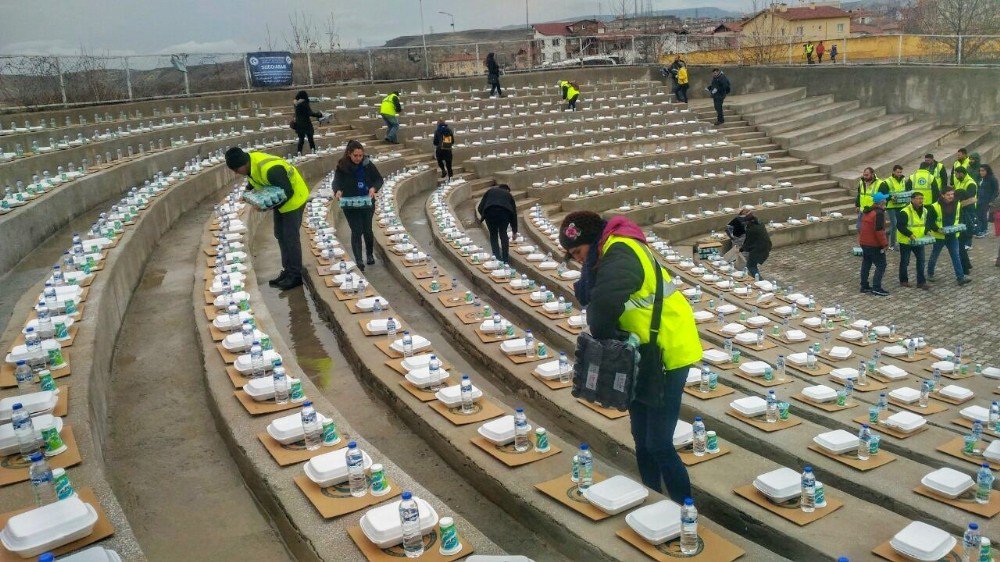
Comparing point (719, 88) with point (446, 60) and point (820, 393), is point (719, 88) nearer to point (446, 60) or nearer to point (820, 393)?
point (446, 60)

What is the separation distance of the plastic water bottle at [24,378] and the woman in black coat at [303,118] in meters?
10.5

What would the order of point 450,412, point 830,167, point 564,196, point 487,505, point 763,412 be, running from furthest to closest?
point 830,167 → point 564,196 → point 763,412 → point 450,412 → point 487,505

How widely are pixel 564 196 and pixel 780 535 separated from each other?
42.9ft

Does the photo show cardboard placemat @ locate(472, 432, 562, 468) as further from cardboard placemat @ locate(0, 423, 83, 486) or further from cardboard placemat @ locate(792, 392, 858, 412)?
cardboard placemat @ locate(792, 392, 858, 412)

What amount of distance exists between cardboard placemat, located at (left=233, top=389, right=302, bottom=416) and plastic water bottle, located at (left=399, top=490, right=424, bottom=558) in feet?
5.61

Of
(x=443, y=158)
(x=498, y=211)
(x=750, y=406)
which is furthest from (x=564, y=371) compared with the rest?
(x=443, y=158)

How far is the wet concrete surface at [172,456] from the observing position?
3766mm

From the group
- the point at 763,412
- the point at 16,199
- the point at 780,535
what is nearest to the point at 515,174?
the point at 16,199

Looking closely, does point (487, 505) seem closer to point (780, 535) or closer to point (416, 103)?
point (780, 535)

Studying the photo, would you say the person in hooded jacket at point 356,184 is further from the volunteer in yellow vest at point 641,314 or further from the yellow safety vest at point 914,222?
the yellow safety vest at point 914,222

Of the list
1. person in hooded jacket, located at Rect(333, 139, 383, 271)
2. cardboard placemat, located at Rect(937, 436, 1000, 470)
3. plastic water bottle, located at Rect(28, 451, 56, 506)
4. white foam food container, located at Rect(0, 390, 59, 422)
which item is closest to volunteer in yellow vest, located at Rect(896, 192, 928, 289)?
cardboard placemat, located at Rect(937, 436, 1000, 470)

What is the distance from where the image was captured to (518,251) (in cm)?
1109

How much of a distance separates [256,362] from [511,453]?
1976 mm


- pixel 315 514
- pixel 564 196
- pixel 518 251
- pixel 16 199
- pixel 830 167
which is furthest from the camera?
pixel 830 167
